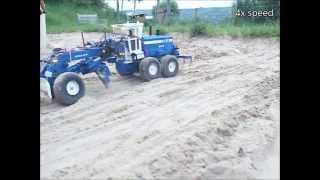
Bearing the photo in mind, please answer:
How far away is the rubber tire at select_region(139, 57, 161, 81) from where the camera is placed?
192 centimetres

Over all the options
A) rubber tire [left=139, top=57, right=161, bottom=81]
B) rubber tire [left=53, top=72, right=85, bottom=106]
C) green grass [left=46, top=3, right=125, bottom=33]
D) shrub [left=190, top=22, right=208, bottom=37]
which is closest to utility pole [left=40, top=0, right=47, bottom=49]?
green grass [left=46, top=3, right=125, bottom=33]

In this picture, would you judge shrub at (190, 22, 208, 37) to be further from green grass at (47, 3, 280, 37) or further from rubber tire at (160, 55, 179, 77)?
rubber tire at (160, 55, 179, 77)

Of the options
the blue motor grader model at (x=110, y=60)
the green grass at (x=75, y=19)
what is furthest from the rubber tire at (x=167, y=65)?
the green grass at (x=75, y=19)

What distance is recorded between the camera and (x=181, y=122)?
1.80 metres

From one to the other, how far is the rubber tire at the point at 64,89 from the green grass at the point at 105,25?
185mm

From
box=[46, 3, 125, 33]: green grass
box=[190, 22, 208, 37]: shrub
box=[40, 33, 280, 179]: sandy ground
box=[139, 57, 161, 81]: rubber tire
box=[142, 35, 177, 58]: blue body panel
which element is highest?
box=[46, 3, 125, 33]: green grass

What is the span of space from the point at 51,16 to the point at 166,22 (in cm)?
47

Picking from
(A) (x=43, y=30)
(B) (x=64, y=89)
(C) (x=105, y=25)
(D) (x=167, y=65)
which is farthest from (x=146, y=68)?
(A) (x=43, y=30)

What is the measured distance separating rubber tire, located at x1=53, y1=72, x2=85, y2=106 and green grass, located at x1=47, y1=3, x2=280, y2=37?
0.19m

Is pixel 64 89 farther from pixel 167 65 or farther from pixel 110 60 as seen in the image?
pixel 167 65

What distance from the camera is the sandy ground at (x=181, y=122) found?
5.59 ft
